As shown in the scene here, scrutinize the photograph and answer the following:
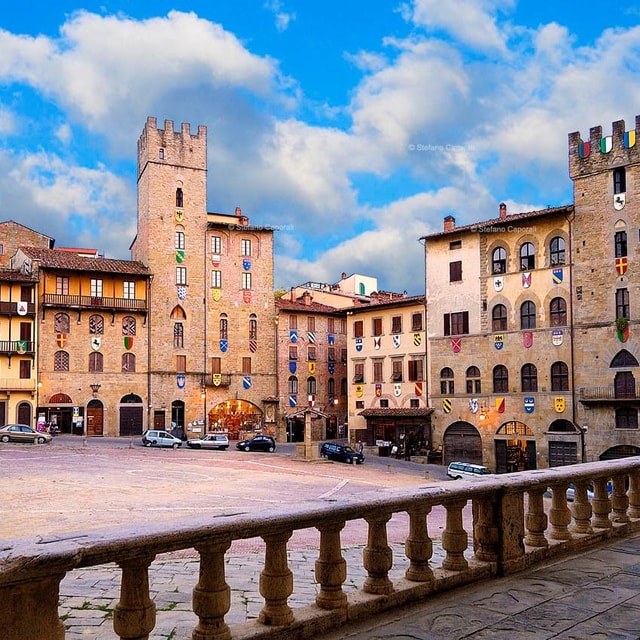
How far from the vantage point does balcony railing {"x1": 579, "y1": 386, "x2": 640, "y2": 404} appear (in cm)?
4506

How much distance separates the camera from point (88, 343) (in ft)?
195

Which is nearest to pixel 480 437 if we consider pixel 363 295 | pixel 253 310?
pixel 253 310

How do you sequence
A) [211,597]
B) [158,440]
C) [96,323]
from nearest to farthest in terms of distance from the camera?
[211,597] → [158,440] → [96,323]

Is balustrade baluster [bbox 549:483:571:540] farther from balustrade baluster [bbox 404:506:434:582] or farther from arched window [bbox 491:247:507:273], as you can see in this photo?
arched window [bbox 491:247:507:273]

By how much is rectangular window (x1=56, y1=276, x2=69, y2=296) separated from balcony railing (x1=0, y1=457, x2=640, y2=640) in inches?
2157

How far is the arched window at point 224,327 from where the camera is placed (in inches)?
2559

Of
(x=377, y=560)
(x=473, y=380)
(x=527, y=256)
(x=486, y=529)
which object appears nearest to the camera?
(x=377, y=560)

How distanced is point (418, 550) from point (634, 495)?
4.46 m

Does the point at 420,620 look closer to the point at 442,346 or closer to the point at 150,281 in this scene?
the point at 442,346

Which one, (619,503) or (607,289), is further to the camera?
(607,289)

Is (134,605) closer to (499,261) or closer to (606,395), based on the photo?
(606,395)

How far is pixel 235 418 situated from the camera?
6475 centimetres

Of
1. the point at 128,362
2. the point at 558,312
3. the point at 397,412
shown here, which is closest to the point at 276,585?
the point at 558,312

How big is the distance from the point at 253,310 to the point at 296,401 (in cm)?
899
